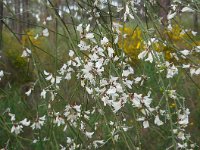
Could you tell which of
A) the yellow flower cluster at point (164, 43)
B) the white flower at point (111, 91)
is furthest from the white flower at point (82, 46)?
the white flower at point (111, 91)

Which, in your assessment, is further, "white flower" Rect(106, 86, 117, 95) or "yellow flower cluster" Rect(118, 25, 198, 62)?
"yellow flower cluster" Rect(118, 25, 198, 62)

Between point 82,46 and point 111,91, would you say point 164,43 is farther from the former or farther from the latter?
point 82,46

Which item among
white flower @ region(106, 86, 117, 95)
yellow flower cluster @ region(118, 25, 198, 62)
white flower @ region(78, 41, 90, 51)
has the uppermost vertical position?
yellow flower cluster @ region(118, 25, 198, 62)

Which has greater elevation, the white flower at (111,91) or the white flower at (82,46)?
the white flower at (82,46)

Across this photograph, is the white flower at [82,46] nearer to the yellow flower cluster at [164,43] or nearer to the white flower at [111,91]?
the yellow flower cluster at [164,43]

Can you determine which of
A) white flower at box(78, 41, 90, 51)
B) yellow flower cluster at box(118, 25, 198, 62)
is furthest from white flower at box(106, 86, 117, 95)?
white flower at box(78, 41, 90, 51)

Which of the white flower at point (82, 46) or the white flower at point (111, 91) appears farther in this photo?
the white flower at point (82, 46)

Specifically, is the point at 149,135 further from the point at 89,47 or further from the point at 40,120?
the point at 89,47

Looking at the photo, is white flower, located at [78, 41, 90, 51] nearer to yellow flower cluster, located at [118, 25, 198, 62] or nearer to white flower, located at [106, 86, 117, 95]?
yellow flower cluster, located at [118, 25, 198, 62]

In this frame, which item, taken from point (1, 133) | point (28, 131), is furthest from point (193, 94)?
point (1, 133)

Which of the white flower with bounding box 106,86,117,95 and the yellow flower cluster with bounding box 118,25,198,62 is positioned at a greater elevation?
the yellow flower cluster with bounding box 118,25,198,62

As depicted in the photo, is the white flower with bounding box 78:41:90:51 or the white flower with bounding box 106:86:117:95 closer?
the white flower with bounding box 106:86:117:95

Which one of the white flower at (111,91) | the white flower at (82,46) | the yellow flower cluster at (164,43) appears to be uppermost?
the yellow flower cluster at (164,43)
